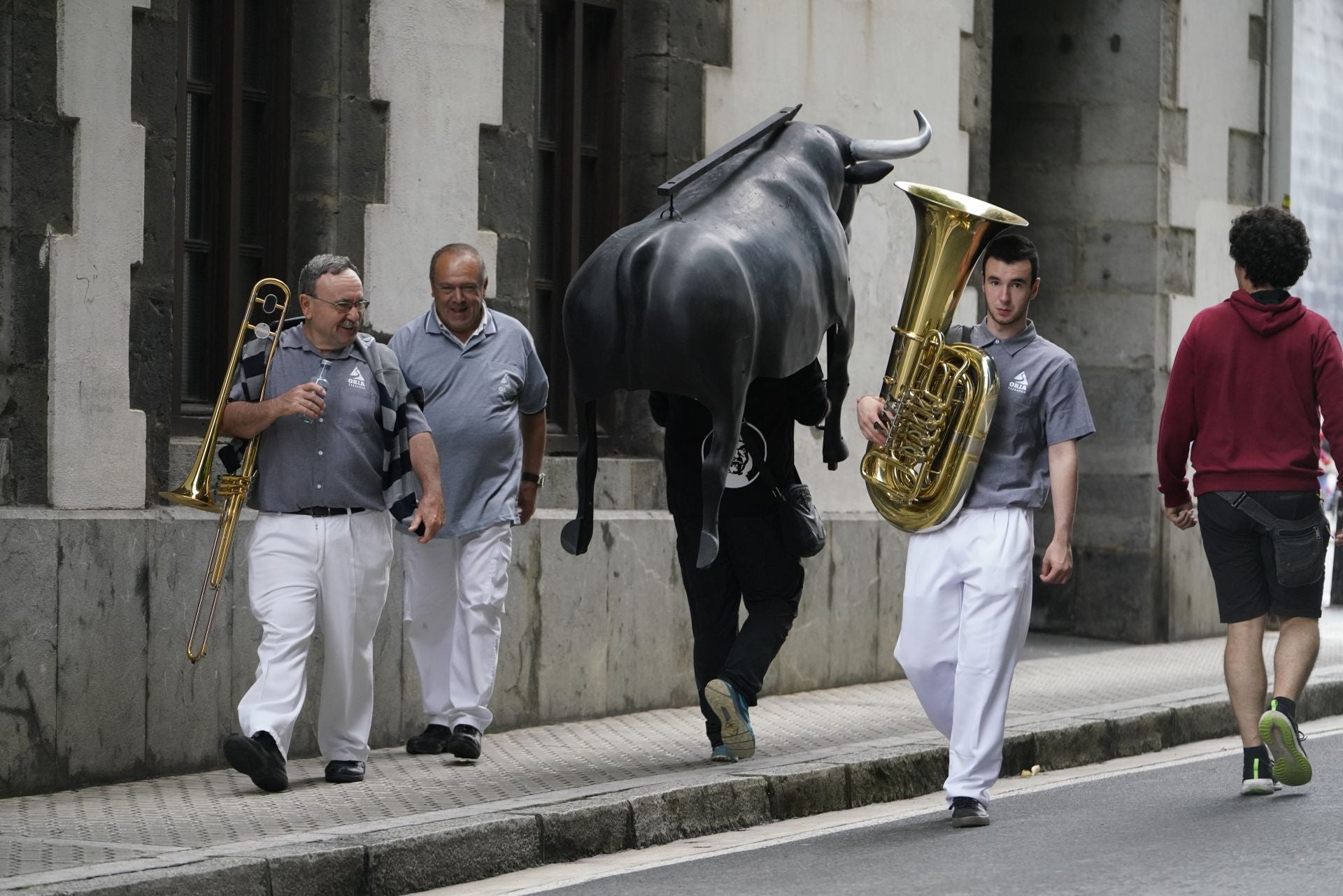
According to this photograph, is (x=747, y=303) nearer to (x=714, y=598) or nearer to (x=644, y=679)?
(x=714, y=598)

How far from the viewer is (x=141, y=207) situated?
8156mm

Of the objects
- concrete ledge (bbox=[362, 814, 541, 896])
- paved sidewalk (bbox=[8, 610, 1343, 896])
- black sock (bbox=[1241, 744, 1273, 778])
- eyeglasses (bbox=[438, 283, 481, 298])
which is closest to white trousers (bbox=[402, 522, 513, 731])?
paved sidewalk (bbox=[8, 610, 1343, 896])

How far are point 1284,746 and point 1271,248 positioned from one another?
5.53 ft

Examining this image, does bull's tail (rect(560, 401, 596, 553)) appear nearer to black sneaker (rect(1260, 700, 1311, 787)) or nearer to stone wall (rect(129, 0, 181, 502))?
stone wall (rect(129, 0, 181, 502))

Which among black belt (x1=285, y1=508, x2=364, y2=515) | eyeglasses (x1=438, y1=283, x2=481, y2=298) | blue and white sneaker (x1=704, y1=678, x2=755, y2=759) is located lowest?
blue and white sneaker (x1=704, y1=678, x2=755, y2=759)

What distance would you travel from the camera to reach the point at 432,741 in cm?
859

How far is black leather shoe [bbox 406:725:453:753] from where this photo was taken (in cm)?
858

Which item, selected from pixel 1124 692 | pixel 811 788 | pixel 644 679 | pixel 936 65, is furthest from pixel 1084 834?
pixel 936 65

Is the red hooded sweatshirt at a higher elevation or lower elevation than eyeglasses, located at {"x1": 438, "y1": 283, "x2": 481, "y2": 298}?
lower

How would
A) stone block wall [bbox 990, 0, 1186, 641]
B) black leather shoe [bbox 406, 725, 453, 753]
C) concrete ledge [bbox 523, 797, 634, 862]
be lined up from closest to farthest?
concrete ledge [bbox 523, 797, 634, 862] < black leather shoe [bbox 406, 725, 453, 753] < stone block wall [bbox 990, 0, 1186, 641]

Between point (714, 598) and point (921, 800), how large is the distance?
106 cm

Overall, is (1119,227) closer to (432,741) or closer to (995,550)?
(432,741)

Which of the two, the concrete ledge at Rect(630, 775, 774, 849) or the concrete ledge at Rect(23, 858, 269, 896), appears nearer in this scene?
the concrete ledge at Rect(23, 858, 269, 896)

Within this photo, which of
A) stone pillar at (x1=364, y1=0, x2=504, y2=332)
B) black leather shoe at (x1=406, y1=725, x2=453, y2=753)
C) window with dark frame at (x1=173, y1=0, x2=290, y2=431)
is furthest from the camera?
stone pillar at (x1=364, y1=0, x2=504, y2=332)
